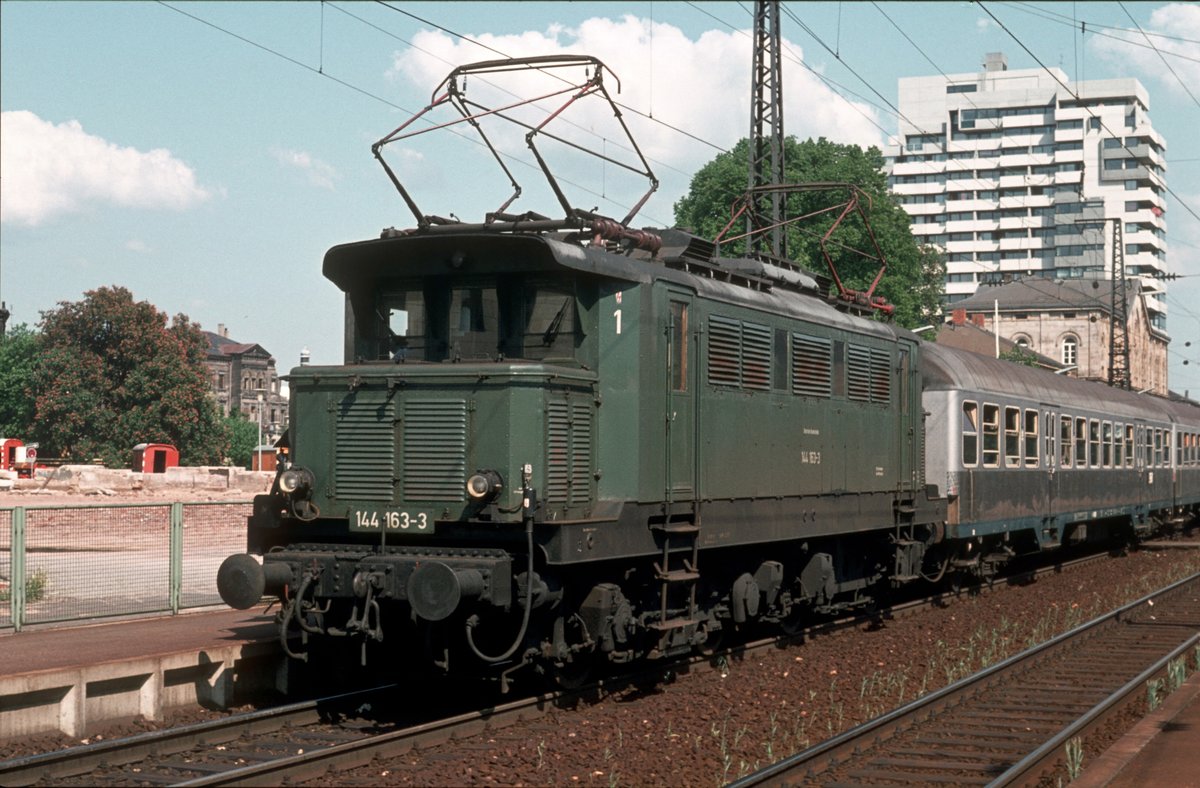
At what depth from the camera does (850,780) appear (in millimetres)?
9766

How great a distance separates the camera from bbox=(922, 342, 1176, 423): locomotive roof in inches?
823

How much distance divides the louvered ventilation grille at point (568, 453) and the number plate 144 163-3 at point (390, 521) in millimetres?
1027

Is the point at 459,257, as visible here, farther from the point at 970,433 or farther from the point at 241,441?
the point at 241,441

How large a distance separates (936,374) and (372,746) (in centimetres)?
1315

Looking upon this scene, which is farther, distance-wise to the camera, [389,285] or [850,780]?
[389,285]

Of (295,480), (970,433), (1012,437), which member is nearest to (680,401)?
(295,480)

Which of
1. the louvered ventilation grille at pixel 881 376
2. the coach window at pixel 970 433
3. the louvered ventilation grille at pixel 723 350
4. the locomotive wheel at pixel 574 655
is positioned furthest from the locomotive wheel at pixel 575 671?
the coach window at pixel 970 433

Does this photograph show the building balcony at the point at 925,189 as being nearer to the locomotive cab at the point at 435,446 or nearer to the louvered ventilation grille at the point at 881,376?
the louvered ventilation grille at the point at 881,376

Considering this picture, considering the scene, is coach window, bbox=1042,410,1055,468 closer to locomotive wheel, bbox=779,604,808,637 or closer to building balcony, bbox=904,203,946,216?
locomotive wheel, bbox=779,604,808,637

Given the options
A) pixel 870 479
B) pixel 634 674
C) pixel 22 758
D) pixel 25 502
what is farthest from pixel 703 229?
pixel 22 758

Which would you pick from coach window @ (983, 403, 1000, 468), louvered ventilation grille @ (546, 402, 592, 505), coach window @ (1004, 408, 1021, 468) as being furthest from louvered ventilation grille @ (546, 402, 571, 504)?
coach window @ (1004, 408, 1021, 468)

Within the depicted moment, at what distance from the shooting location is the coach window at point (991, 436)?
Answer: 21734mm

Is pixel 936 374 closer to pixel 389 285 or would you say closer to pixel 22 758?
pixel 389 285

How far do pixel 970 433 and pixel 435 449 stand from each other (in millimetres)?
12198
